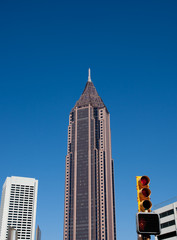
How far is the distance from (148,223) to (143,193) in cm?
82

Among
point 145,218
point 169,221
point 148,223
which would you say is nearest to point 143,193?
point 145,218

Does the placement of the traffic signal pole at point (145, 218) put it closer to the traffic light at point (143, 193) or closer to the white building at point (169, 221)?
the traffic light at point (143, 193)

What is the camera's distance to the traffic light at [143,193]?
9.29 meters

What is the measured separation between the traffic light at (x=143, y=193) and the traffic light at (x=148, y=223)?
0.66 feet

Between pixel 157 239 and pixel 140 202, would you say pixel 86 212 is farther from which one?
pixel 140 202

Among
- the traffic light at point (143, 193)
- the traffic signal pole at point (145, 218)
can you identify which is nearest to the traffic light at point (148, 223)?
the traffic signal pole at point (145, 218)

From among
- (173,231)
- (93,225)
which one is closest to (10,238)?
(173,231)

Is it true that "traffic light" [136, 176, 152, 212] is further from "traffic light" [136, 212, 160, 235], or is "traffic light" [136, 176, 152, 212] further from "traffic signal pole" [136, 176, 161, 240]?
"traffic light" [136, 212, 160, 235]

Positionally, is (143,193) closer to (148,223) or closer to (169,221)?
(148,223)

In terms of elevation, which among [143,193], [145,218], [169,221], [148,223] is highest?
[169,221]

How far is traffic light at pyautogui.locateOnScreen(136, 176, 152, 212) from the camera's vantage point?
30.5 feet

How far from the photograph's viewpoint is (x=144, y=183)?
32.1 feet

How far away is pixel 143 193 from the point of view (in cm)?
952

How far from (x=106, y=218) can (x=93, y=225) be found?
329 inches
